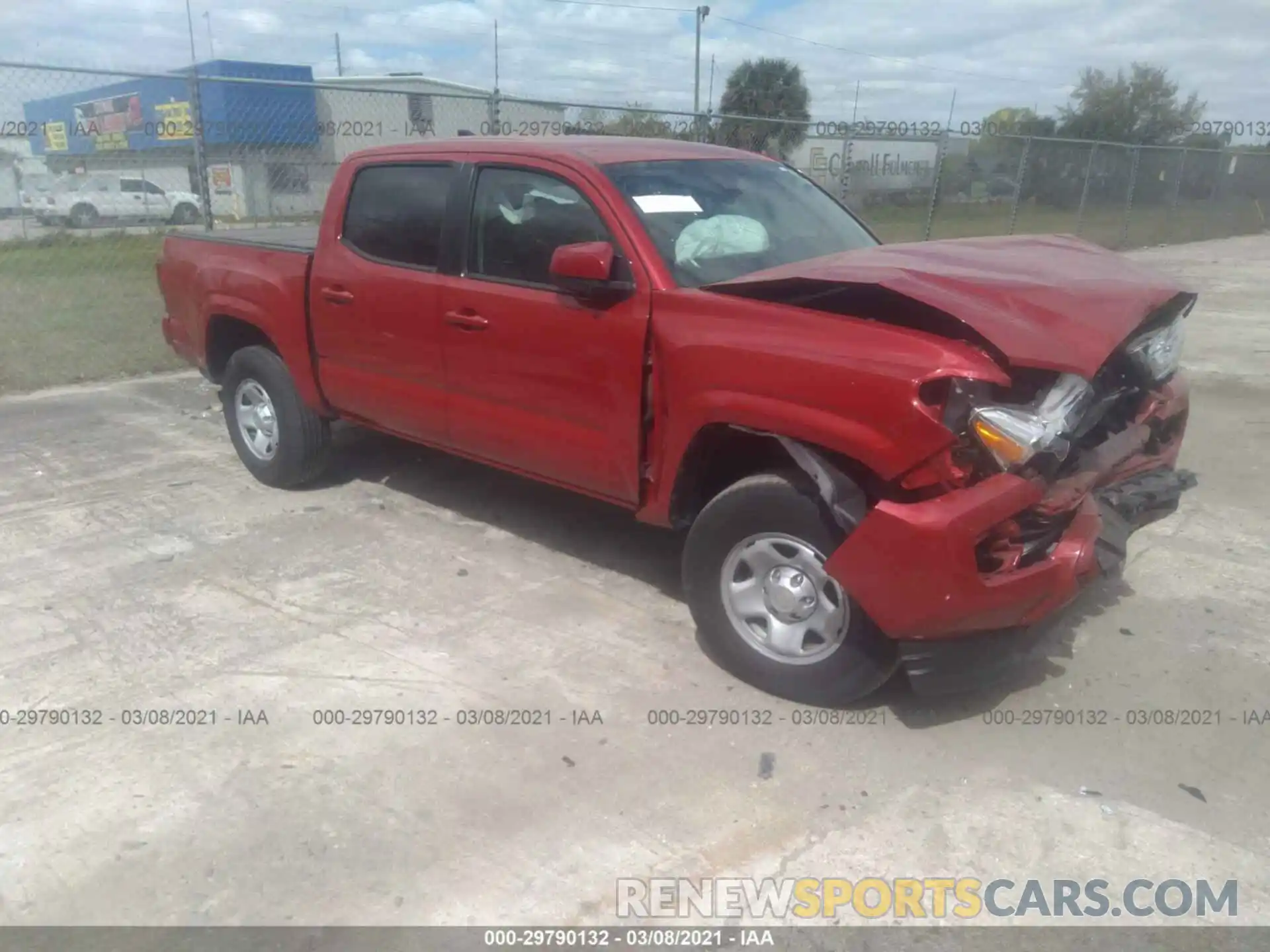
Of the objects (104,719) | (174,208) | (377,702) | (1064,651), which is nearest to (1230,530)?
(1064,651)

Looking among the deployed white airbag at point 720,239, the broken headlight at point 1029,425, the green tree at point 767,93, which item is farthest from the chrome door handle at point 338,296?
the green tree at point 767,93

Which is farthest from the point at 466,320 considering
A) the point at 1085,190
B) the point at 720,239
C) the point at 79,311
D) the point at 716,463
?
the point at 1085,190

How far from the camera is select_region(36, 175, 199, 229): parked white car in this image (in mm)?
19875

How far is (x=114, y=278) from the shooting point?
13.7 meters

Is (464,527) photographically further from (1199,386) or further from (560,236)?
(1199,386)

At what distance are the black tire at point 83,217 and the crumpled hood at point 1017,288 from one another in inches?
710

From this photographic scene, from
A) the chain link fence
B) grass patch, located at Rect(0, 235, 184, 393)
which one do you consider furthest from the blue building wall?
grass patch, located at Rect(0, 235, 184, 393)

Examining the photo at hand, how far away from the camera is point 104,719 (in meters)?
3.61

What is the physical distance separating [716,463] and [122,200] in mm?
21433

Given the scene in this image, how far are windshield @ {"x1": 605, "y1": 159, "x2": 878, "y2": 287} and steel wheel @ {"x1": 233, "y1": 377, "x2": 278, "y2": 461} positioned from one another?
8.78ft

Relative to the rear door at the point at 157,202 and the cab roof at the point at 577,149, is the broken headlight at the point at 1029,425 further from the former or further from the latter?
the rear door at the point at 157,202

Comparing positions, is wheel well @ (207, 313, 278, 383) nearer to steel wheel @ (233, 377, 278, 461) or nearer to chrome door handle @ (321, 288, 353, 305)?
steel wheel @ (233, 377, 278, 461)

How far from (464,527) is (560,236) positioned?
1.76m

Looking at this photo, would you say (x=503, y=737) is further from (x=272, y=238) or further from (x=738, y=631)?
(x=272, y=238)
